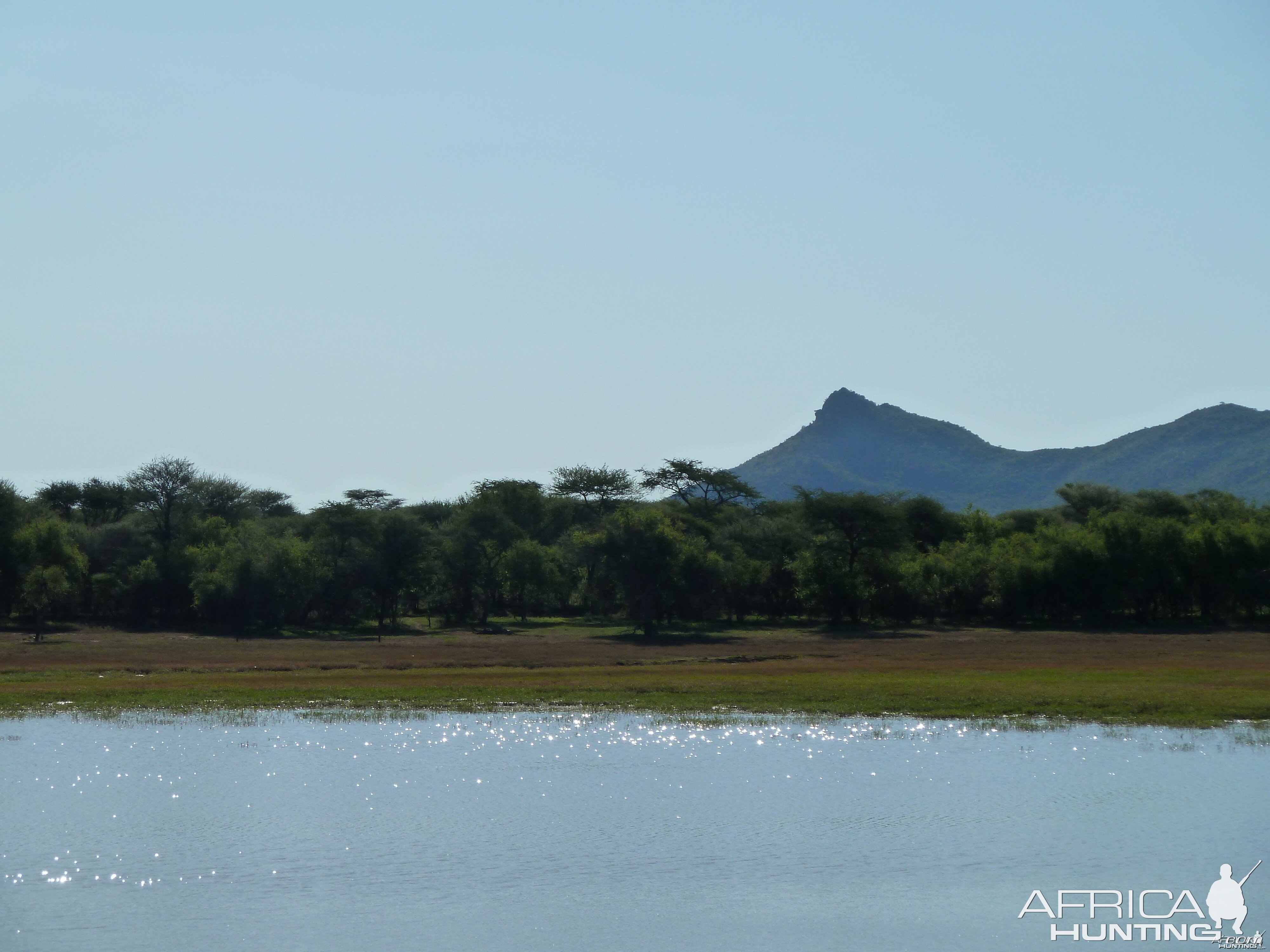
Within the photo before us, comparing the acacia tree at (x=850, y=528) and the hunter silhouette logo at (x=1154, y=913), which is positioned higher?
the acacia tree at (x=850, y=528)

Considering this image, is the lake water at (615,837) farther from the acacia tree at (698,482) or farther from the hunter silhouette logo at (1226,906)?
the acacia tree at (698,482)

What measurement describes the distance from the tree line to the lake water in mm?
56359

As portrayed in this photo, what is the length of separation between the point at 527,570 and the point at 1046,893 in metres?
84.4

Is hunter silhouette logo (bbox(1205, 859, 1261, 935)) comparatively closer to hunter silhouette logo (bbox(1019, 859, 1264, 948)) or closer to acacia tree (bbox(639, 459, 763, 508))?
hunter silhouette logo (bbox(1019, 859, 1264, 948))

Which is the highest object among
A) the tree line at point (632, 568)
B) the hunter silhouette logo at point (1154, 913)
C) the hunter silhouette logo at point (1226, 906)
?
the tree line at point (632, 568)

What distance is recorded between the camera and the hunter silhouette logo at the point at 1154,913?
1797 cm

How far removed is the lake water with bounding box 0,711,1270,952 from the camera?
1856 centimetres

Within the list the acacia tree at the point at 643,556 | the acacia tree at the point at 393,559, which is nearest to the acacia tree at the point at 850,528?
the acacia tree at the point at 643,556

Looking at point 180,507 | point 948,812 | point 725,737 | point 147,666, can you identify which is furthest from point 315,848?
point 180,507

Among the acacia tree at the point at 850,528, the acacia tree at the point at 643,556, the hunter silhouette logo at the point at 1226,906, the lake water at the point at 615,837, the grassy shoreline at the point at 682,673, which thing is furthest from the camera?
the acacia tree at the point at 850,528

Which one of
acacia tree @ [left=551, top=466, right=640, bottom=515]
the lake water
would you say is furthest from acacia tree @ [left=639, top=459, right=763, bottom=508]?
the lake water

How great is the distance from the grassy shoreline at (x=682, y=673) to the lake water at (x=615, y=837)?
687 cm

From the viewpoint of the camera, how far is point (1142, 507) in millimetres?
123312

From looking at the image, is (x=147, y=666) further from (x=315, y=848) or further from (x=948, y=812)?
(x=948, y=812)
